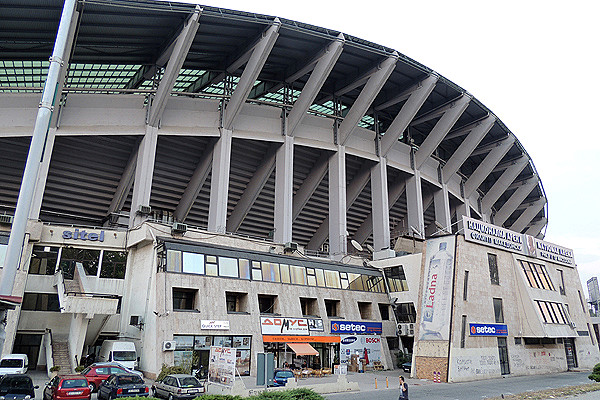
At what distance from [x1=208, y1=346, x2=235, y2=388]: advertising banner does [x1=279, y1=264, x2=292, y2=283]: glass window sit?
1263 centimetres

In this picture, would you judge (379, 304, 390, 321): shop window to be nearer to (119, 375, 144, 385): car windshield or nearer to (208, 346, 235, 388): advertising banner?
(208, 346, 235, 388): advertising banner

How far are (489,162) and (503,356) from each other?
110ft

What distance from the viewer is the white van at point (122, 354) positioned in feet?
91.4

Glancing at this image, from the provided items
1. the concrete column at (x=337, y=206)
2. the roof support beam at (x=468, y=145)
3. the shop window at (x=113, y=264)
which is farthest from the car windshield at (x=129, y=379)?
the roof support beam at (x=468, y=145)

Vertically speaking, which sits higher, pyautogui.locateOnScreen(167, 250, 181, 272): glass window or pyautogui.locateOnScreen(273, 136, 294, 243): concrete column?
pyautogui.locateOnScreen(273, 136, 294, 243): concrete column

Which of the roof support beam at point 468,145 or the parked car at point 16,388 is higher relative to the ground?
the roof support beam at point 468,145

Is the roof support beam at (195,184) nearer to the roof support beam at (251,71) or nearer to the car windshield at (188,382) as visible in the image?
the roof support beam at (251,71)

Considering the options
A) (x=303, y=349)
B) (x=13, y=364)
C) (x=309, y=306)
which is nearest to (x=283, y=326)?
(x=303, y=349)

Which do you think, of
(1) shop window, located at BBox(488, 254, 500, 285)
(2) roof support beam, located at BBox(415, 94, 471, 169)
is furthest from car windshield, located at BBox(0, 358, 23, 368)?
(2) roof support beam, located at BBox(415, 94, 471, 169)

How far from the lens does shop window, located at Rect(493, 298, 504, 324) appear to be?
3647 centimetres

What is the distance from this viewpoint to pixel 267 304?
1361 inches

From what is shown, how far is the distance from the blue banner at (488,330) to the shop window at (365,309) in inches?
361

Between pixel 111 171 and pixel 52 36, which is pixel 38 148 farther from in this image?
pixel 111 171

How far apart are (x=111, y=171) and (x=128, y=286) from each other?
1746cm
